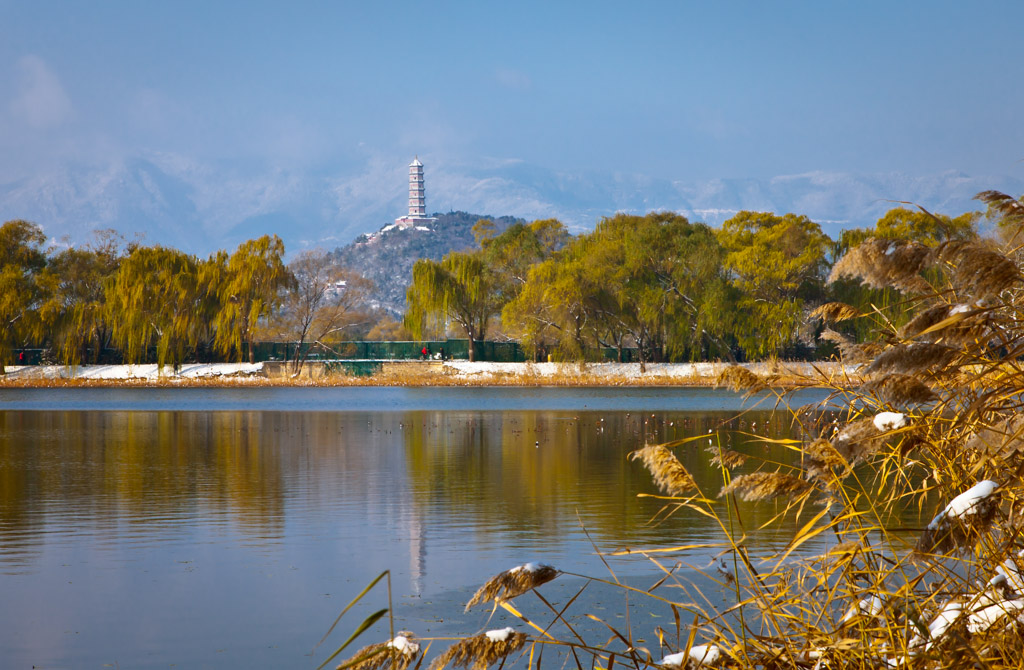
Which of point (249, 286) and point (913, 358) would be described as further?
point (249, 286)

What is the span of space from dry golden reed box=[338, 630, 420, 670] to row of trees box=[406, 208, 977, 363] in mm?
37699

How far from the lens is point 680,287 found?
42000mm

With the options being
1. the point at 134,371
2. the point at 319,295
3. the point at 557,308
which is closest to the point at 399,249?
the point at 319,295

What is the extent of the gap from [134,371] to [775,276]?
87.7 ft

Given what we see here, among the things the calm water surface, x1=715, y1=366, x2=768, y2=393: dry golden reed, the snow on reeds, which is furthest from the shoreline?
x1=715, y1=366, x2=768, y2=393: dry golden reed

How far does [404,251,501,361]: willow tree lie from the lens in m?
44.9

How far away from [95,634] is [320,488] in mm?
6226

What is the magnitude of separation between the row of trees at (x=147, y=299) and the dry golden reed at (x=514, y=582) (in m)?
41.8

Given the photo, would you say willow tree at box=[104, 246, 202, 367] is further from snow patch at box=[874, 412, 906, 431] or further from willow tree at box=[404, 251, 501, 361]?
snow patch at box=[874, 412, 906, 431]

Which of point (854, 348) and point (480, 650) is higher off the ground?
point (854, 348)

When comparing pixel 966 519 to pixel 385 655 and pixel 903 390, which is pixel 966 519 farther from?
pixel 385 655

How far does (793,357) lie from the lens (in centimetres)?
4388

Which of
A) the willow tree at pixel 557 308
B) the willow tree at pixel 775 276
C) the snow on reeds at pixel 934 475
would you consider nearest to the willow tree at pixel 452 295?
the willow tree at pixel 557 308

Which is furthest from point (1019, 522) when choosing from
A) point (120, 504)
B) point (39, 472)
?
point (39, 472)
